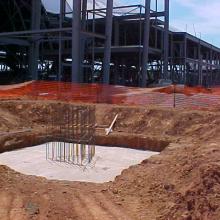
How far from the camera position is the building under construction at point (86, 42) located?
34500 mm

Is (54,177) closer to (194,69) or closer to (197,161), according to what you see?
(197,161)

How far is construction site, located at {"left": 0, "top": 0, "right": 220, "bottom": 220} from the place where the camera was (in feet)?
26.8

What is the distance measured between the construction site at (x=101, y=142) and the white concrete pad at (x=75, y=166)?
1.4 inches

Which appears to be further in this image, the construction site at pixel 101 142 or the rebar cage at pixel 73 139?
the rebar cage at pixel 73 139

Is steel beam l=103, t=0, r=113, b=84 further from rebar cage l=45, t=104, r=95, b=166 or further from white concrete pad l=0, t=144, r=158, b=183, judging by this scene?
white concrete pad l=0, t=144, r=158, b=183

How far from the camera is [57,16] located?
1817 inches

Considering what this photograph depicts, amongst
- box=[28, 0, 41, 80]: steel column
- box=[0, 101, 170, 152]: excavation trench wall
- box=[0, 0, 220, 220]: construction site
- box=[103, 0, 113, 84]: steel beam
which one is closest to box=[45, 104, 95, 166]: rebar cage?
box=[0, 0, 220, 220]: construction site

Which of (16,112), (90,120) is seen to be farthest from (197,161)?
(16,112)

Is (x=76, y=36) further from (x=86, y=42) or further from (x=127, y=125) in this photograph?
(x=127, y=125)

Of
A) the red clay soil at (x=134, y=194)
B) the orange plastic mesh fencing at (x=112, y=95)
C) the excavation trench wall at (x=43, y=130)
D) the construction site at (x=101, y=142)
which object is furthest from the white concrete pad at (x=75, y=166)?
the orange plastic mesh fencing at (x=112, y=95)

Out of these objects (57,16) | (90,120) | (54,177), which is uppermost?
(57,16)

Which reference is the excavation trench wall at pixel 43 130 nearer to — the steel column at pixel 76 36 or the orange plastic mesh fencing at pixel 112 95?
the orange plastic mesh fencing at pixel 112 95

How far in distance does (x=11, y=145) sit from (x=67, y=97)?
8.78 metres

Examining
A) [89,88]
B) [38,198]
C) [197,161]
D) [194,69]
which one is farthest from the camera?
[194,69]
